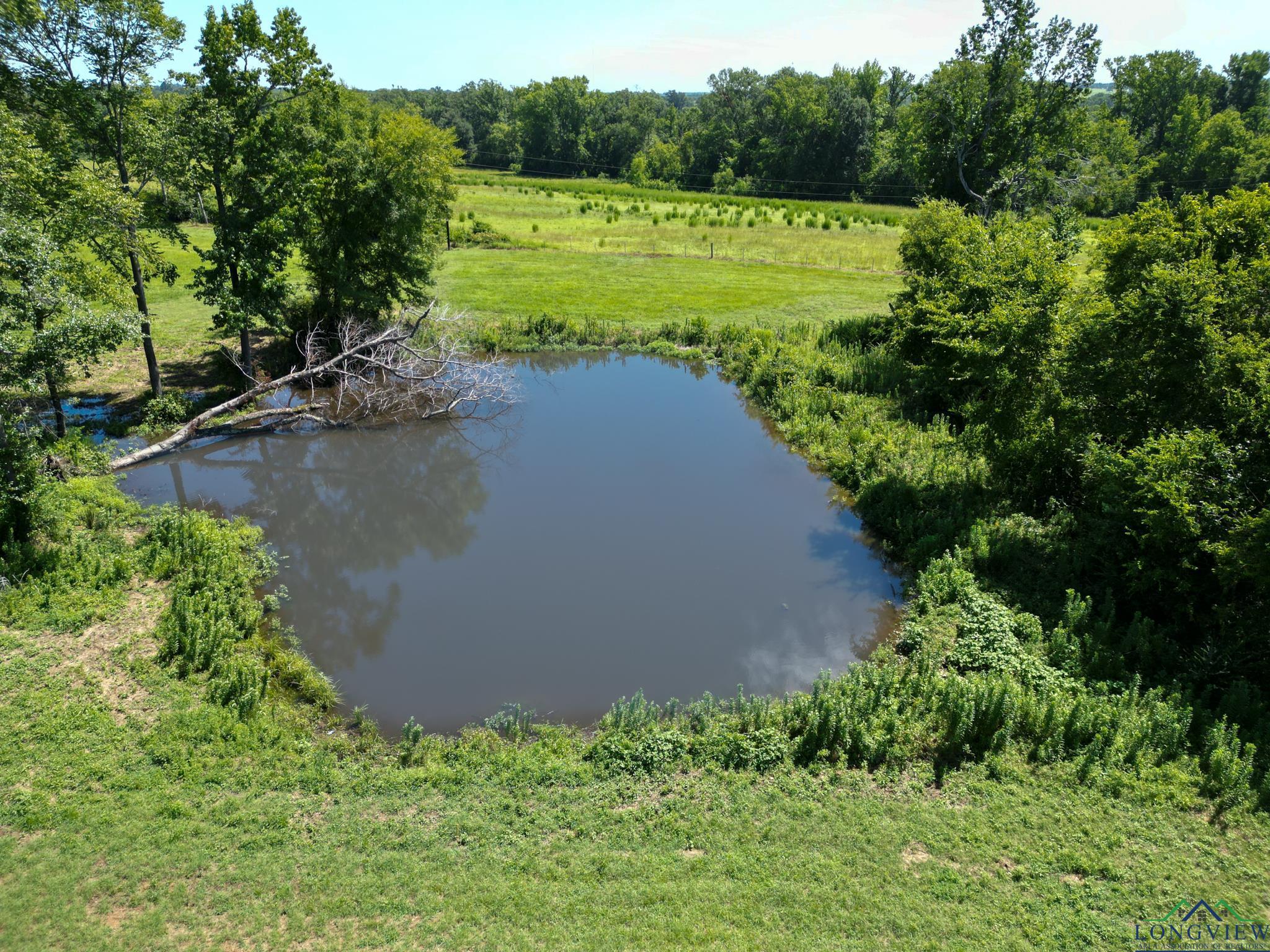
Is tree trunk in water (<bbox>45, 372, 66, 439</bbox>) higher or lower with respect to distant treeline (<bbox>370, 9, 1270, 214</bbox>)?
lower

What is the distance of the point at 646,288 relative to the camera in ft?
103

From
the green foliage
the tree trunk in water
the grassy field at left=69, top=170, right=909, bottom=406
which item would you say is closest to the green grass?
the grassy field at left=69, top=170, right=909, bottom=406

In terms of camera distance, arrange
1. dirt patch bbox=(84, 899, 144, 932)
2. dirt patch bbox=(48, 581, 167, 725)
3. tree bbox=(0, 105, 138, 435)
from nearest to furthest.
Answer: dirt patch bbox=(84, 899, 144, 932), dirt patch bbox=(48, 581, 167, 725), tree bbox=(0, 105, 138, 435)

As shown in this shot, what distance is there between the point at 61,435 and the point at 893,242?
37777 millimetres

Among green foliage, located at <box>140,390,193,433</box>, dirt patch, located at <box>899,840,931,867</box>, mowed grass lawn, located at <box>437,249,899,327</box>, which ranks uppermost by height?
mowed grass lawn, located at <box>437,249,899,327</box>

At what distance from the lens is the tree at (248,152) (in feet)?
56.4

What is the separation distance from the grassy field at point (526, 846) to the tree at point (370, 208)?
1428 cm

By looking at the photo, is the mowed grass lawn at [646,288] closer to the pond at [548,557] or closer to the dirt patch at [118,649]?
the pond at [548,557]

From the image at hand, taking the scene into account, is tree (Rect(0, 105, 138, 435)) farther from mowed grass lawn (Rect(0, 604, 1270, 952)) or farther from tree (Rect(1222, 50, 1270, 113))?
tree (Rect(1222, 50, 1270, 113))

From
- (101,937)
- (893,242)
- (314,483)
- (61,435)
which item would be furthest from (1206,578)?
(893,242)

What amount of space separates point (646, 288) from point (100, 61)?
19549 mm

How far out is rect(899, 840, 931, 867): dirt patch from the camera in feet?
25.8

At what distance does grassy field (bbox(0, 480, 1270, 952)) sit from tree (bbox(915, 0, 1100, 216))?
2188 cm

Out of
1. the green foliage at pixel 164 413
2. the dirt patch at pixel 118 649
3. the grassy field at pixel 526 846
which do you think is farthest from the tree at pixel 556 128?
the grassy field at pixel 526 846
